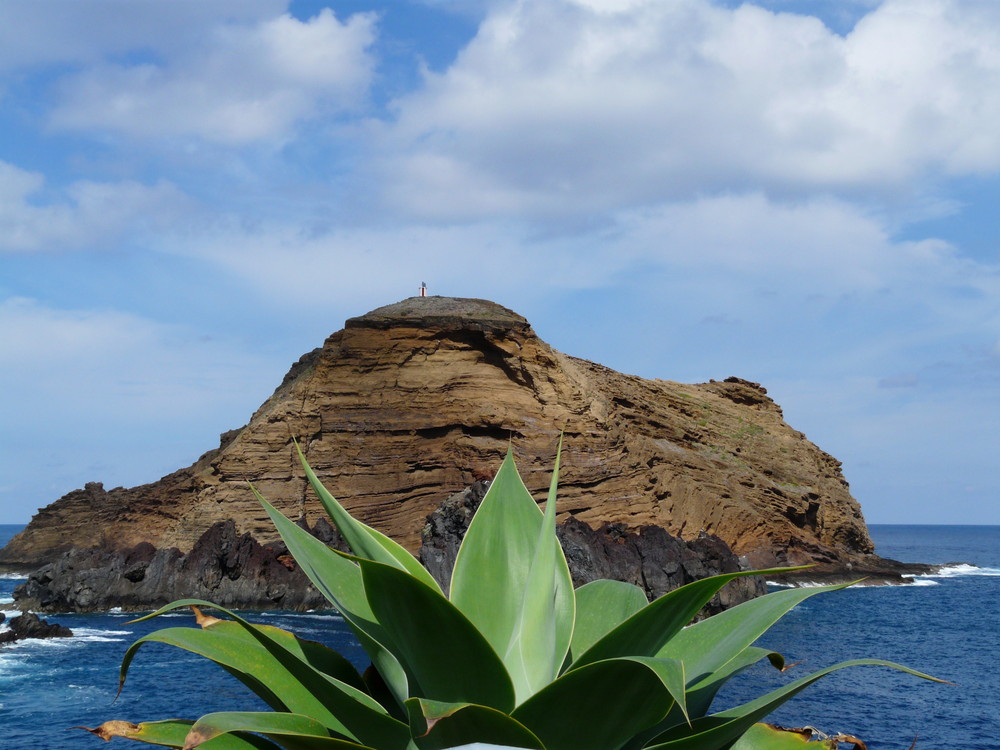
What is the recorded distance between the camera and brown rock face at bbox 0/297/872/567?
3991 centimetres

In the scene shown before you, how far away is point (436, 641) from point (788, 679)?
2447 cm

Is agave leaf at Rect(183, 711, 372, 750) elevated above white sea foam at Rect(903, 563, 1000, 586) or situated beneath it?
elevated above

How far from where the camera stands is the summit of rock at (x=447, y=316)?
41.8 metres

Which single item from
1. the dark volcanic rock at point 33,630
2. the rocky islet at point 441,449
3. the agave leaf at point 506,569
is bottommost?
the dark volcanic rock at point 33,630

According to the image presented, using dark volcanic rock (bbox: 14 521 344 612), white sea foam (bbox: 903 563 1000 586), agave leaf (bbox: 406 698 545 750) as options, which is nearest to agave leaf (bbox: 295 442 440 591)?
agave leaf (bbox: 406 698 545 750)

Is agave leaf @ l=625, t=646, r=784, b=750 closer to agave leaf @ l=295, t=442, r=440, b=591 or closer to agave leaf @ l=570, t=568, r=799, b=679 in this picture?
agave leaf @ l=570, t=568, r=799, b=679

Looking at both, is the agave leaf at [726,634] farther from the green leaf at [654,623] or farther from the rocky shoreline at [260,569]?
the rocky shoreline at [260,569]

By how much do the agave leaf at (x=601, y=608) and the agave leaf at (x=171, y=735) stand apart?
80 cm

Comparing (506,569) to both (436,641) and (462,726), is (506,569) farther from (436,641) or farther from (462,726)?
(462,726)

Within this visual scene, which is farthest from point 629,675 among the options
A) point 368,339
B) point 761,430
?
point 761,430

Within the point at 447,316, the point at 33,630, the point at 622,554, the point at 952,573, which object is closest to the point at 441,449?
the point at 447,316

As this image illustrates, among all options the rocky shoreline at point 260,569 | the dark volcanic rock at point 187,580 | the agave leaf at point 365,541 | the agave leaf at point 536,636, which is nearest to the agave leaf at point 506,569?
the agave leaf at point 536,636

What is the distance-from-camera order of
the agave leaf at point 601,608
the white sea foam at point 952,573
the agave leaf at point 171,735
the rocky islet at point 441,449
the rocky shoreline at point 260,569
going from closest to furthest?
A: 1. the agave leaf at point 171,735
2. the agave leaf at point 601,608
3. the rocky shoreline at point 260,569
4. the rocky islet at point 441,449
5. the white sea foam at point 952,573

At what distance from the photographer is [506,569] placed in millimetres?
2061
